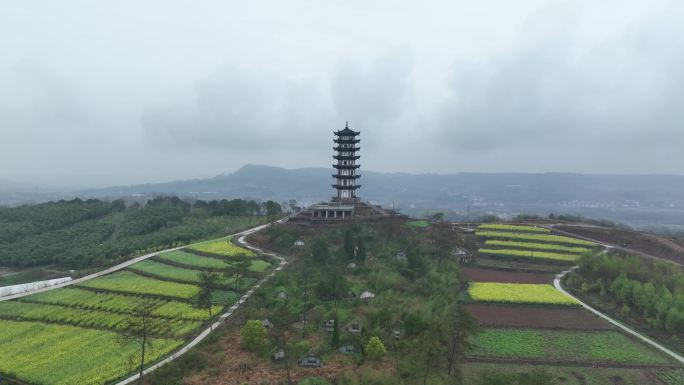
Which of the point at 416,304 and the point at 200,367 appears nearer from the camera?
the point at 200,367

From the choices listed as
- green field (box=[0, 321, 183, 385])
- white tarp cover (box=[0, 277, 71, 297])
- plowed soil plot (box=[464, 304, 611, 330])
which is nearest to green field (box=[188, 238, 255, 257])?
white tarp cover (box=[0, 277, 71, 297])

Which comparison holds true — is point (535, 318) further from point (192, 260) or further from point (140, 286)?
point (140, 286)

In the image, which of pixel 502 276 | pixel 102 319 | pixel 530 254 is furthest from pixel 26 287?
pixel 530 254

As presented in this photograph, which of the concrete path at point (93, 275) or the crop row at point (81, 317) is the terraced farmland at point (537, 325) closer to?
the crop row at point (81, 317)

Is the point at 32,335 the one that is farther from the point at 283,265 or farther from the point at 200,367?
the point at 283,265

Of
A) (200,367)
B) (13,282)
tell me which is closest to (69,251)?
(13,282)
